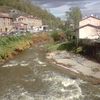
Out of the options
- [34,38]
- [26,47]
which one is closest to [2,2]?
[34,38]

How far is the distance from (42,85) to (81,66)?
1215 cm

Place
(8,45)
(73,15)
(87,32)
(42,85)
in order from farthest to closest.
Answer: (73,15) < (87,32) < (8,45) < (42,85)

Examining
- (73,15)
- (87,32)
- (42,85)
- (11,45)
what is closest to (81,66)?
(42,85)

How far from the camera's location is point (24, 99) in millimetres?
27438

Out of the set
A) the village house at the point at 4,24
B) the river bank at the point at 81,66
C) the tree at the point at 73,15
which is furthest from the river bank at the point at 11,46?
the tree at the point at 73,15

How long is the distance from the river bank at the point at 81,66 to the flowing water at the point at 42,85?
1513 mm

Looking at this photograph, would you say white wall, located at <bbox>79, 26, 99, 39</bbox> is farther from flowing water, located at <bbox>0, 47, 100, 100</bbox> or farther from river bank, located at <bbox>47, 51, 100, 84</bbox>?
flowing water, located at <bbox>0, 47, 100, 100</bbox>

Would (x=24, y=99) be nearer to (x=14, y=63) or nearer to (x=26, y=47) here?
(x=14, y=63)

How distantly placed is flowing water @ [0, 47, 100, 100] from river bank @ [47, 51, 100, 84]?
59.6 inches

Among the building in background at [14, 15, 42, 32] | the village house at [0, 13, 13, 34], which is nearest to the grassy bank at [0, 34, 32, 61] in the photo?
the village house at [0, 13, 13, 34]

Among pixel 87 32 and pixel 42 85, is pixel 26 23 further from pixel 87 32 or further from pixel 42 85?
pixel 42 85

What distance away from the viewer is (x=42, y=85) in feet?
107

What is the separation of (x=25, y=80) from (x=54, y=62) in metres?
13.8

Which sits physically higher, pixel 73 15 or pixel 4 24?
pixel 73 15
